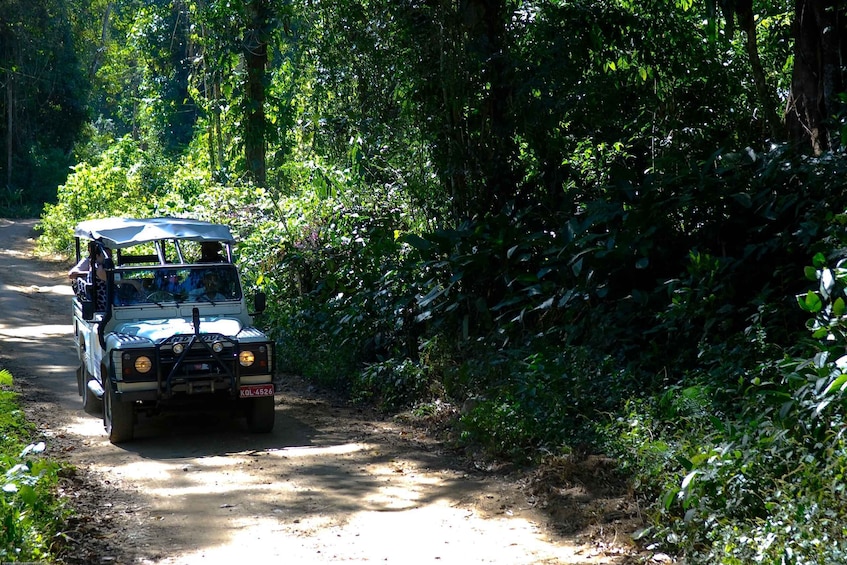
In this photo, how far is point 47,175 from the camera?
1763 inches

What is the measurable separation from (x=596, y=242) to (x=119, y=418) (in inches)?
192

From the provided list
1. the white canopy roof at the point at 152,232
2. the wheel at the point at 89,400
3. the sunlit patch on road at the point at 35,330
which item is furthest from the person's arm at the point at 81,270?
the sunlit patch on road at the point at 35,330

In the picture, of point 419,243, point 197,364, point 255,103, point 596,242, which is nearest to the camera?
point 197,364

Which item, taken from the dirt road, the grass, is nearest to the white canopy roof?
the dirt road

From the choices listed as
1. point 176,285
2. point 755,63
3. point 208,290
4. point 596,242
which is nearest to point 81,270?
point 176,285

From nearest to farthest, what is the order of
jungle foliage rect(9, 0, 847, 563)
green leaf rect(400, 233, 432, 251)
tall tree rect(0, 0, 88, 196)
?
1. jungle foliage rect(9, 0, 847, 563)
2. green leaf rect(400, 233, 432, 251)
3. tall tree rect(0, 0, 88, 196)

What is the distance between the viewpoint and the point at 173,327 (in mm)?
9438

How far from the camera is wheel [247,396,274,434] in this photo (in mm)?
9242

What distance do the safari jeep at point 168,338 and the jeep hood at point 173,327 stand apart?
0.03 feet

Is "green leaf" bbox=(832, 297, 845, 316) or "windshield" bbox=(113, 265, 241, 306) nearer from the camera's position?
"green leaf" bbox=(832, 297, 845, 316)

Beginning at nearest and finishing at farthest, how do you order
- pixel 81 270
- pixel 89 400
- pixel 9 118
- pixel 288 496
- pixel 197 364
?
pixel 288 496
pixel 197 364
pixel 89 400
pixel 81 270
pixel 9 118

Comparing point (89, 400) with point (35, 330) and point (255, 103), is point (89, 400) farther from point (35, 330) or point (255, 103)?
point (255, 103)

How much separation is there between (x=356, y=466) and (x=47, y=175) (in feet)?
134

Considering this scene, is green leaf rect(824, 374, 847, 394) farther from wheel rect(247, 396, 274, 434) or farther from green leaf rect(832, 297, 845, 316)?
wheel rect(247, 396, 274, 434)
